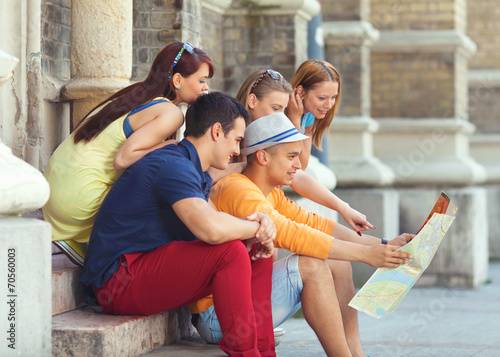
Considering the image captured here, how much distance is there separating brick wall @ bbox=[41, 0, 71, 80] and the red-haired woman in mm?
1103

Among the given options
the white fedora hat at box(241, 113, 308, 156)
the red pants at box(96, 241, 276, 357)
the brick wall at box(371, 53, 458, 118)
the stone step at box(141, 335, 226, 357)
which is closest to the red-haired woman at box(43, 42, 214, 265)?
the white fedora hat at box(241, 113, 308, 156)

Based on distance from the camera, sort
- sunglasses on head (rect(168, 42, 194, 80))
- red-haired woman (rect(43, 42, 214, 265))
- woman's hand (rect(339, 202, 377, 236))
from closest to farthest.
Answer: red-haired woman (rect(43, 42, 214, 265))
sunglasses on head (rect(168, 42, 194, 80))
woman's hand (rect(339, 202, 377, 236))

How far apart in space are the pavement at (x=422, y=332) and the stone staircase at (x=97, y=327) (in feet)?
0.22

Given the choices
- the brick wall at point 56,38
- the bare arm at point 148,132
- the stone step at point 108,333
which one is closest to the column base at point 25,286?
the stone step at point 108,333

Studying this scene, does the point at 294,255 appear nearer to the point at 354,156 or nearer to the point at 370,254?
the point at 370,254

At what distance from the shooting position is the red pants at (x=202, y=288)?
328cm

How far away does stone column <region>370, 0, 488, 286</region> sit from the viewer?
9898mm

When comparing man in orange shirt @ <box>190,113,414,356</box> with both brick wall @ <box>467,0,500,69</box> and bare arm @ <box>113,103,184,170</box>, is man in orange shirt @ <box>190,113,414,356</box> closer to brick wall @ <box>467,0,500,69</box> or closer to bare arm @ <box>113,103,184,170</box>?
bare arm @ <box>113,103,184,170</box>

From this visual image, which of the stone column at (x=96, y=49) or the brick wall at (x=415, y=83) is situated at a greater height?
the stone column at (x=96, y=49)

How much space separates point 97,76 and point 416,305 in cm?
408

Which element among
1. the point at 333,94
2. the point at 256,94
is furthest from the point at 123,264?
the point at 333,94

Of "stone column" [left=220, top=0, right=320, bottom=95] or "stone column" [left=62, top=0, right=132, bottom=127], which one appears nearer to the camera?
"stone column" [left=62, top=0, right=132, bottom=127]

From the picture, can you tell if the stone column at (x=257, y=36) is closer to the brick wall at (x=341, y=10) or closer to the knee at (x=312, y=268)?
the brick wall at (x=341, y=10)

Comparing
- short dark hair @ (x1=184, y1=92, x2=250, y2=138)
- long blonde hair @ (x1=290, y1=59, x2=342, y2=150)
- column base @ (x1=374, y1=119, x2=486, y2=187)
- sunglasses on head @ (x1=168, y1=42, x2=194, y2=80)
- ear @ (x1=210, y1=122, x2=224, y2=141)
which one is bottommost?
column base @ (x1=374, y1=119, x2=486, y2=187)
